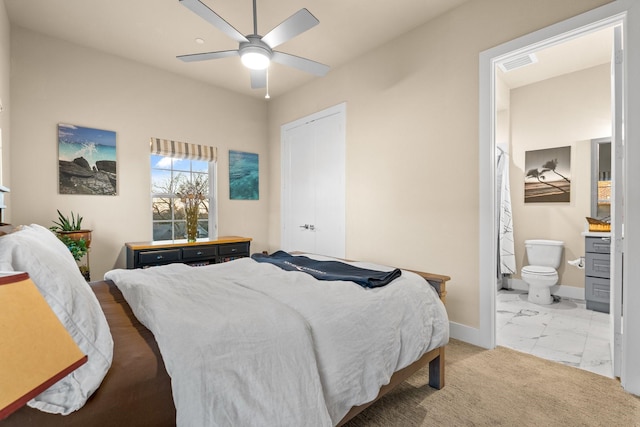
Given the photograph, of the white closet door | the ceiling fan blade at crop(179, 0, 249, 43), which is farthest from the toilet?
the ceiling fan blade at crop(179, 0, 249, 43)

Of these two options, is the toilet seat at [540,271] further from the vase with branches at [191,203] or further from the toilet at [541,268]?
the vase with branches at [191,203]

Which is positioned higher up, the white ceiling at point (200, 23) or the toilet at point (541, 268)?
the white ceiling at point (200, 23)

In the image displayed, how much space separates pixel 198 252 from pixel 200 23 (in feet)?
8.21

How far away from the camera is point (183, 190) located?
4.32 meters

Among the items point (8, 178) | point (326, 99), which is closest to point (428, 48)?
point (326, 99)

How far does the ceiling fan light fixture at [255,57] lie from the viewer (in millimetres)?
2266

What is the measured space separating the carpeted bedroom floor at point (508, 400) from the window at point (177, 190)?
11.4 feet

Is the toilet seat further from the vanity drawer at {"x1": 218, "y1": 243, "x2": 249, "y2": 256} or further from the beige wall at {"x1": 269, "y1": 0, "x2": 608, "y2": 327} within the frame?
the vanity drawer at {"x1": 218, "y1": 243, "x2": 249, "y2": 256}

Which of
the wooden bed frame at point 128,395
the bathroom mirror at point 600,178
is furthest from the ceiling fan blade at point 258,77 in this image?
the bathroom mirror at point 600,178

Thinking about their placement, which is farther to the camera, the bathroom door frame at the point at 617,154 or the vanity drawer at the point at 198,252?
the vanity drawer at the point at 198,252

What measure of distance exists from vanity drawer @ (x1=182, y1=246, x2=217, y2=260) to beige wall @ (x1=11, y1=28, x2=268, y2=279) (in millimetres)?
656

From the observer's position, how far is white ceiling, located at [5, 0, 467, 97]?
2.77m

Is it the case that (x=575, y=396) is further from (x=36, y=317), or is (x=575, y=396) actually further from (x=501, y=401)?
(x=36, y=317)

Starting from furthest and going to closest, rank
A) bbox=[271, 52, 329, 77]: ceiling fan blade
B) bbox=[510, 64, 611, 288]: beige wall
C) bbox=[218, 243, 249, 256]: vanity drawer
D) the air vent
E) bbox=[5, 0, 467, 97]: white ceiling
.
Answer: bbox=[218, 243, 249, 256]: vanity drawer, bbox=[510, 64, 611, 288]: beige wall, the air vent, bbox=[5, 0, 467, 97]: white ceiling, bbox=[271, 52, 329, 77]: ceiling fan blade
